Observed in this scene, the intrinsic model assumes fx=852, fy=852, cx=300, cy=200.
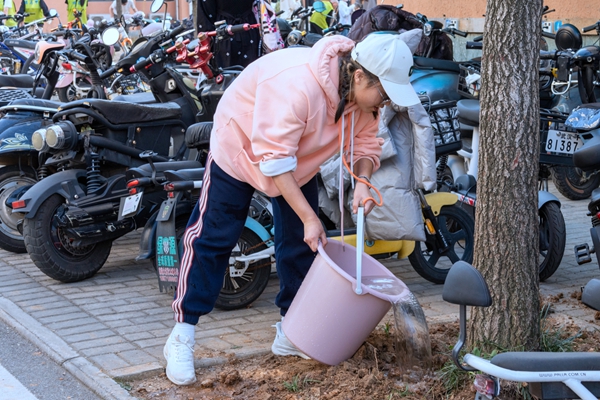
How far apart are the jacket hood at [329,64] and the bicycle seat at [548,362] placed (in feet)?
5.44

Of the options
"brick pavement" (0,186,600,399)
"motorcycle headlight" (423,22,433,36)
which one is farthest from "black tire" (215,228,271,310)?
"motorcycle headlight" (423,22,433,36)

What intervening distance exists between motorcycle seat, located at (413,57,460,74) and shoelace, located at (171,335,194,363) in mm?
4441

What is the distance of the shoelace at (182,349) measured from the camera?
4152mm

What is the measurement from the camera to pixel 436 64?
26.1ft

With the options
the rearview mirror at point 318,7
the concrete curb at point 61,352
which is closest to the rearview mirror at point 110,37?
the concrete curb at point 61,352

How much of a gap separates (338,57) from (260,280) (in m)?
2.09

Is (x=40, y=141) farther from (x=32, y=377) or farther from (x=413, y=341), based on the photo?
(x=413, y=341)

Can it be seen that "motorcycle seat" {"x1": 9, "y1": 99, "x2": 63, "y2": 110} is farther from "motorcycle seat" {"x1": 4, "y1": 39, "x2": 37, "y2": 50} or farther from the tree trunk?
"motorcycle seat" {"x1": 4, "y1": 39, "x2": 37, "y2": 50}

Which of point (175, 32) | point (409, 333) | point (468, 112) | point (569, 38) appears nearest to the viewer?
point (409, 333)

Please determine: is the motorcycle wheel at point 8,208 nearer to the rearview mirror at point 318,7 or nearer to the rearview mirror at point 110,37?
the rearview mirror at point 110,37

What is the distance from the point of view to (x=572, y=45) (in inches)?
323

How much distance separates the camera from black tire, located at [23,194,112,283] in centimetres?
573

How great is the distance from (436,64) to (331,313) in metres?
4.63

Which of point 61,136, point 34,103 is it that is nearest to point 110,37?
point 34,103
